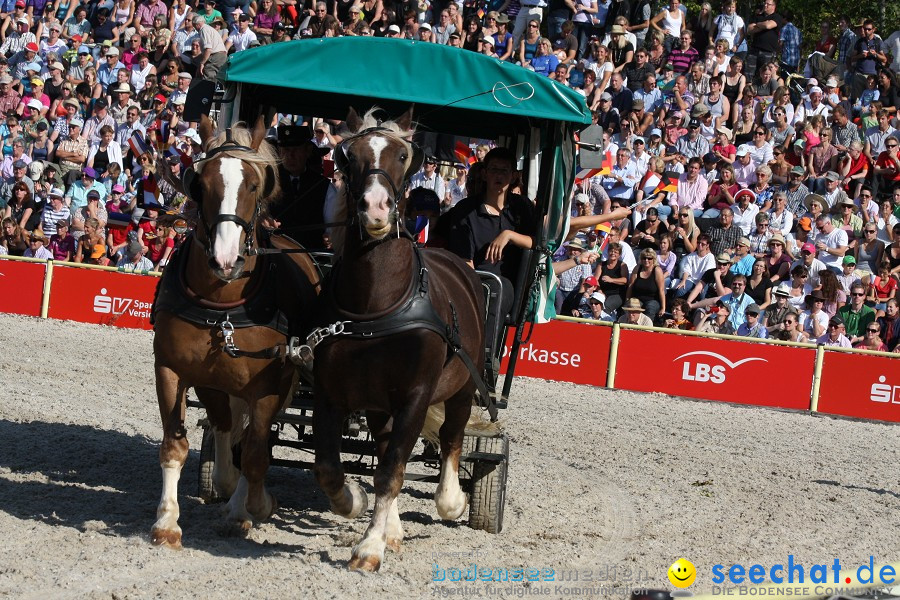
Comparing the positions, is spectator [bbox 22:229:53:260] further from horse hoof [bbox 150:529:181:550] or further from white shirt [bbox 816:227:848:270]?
horse hoof [bbox 150:529:181:550]

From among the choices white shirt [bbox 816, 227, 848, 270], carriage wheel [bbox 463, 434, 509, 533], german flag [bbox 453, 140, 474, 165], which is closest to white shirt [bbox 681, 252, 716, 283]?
white shirt [bbox 816, 227, 848, 270]

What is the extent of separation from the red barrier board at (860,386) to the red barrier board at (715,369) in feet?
0.68

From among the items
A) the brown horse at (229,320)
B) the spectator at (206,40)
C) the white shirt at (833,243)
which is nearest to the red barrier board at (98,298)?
the spectator at (206,40)

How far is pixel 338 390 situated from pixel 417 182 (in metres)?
9.24

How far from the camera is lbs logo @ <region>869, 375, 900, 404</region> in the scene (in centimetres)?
1276

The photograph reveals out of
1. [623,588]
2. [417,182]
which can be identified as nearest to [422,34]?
[417,182]

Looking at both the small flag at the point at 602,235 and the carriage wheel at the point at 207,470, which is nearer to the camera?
the carriage wheel at the point at 207,470

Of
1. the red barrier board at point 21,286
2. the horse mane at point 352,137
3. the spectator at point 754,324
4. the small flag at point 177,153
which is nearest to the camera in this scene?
the horse mane at point 352,137

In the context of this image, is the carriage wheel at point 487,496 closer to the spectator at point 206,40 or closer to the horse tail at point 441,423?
the horse tail at point 441,423

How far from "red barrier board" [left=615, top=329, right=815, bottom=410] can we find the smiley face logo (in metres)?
7.58

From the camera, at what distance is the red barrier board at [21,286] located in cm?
1500

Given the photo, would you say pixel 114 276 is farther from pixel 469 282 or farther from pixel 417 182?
pixel 469 282

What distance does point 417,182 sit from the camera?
1483 cm

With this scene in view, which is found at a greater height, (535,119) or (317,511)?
(535,119)
